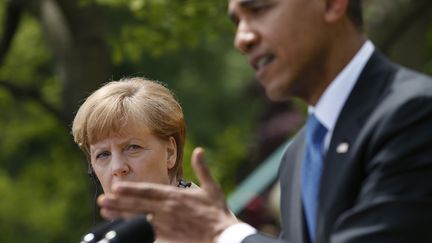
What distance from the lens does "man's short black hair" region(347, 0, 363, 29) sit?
417 cm

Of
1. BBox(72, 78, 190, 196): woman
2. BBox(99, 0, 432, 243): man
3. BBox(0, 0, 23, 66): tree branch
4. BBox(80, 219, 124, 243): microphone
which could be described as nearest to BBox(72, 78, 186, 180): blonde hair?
BBox(72, 78, 190, 196): woman

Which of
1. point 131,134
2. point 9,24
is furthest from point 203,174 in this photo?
point 9,24

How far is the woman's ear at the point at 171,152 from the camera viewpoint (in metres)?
6.01

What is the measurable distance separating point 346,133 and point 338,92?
130mm

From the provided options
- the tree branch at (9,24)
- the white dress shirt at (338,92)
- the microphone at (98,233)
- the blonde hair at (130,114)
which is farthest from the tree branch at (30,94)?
the white dress shirt at (338,92)

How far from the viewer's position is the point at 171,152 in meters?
6.05

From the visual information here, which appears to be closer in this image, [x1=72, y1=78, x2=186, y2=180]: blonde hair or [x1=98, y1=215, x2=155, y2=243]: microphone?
[x1=98, y1=215, x2=155, y2=243]: microphone

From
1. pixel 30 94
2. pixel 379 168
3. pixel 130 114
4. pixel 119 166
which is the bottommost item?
pixel 379 168

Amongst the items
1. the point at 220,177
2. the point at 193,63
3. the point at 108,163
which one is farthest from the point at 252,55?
the point at 193,63

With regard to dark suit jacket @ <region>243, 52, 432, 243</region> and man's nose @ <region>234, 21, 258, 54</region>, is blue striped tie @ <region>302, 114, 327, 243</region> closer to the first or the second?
dark suit jacket @ <region>243, 52, 432, 243</region>

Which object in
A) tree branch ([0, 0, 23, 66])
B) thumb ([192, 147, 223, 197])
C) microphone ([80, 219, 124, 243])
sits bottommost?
thumb ([192, 147, 223, 197])

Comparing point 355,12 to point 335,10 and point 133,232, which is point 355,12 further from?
point 133,232

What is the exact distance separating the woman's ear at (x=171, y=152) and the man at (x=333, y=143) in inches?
69.6

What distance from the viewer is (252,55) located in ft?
13.4
